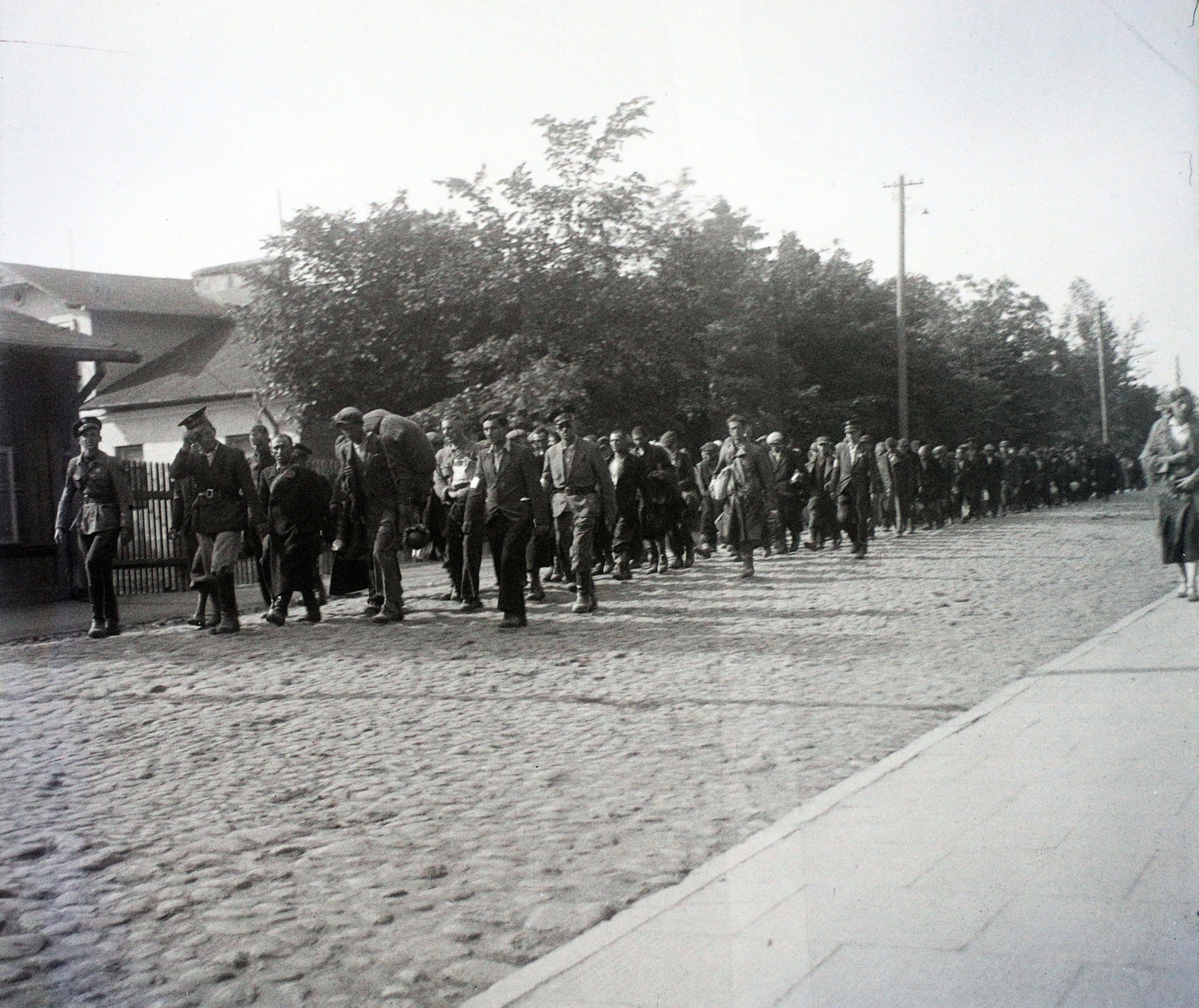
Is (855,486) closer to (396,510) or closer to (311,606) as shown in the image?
(396,510)

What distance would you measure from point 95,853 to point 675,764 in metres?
2.43

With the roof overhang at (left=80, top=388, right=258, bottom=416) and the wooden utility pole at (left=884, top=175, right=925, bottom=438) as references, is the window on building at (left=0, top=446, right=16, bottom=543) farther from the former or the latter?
the wooden utility pole at (left=884, top=175, right=925, bottom=438)

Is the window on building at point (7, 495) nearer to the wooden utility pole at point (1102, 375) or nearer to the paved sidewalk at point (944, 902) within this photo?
the paved sidewalk at point (944, 902)

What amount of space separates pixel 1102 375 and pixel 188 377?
2684 centimetres

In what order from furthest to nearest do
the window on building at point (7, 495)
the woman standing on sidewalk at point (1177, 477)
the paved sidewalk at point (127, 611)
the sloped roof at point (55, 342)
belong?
the window on building at point (7, 495), the sloped roof at point (55, 342), the paved sidewalk at point (127, 611), the woman standing on sidewalk at point (1177, 477)

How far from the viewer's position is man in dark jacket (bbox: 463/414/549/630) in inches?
431

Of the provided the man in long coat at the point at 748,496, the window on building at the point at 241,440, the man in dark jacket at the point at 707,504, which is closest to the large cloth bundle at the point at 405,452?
the man in long coat at the point at 748,496

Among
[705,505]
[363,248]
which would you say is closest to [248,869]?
[705,505]

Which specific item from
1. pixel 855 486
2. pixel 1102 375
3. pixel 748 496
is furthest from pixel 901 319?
pixel 748 496

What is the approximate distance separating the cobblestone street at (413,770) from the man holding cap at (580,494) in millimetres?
425

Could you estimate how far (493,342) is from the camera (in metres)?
21.4

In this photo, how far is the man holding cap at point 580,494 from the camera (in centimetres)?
1214

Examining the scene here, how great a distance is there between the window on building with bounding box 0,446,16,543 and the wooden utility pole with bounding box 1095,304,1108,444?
27.1m

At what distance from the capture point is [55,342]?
16281 mm
